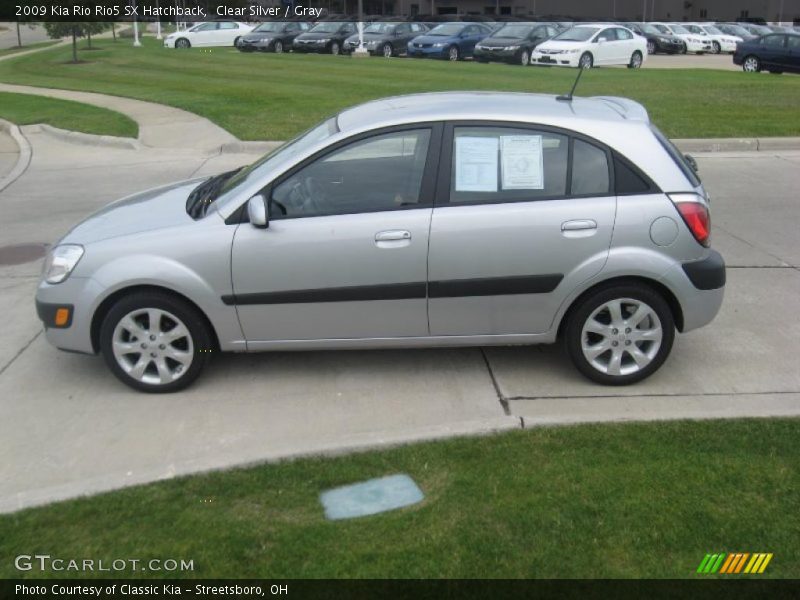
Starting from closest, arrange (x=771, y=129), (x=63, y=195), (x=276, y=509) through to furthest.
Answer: (x=276, y=509) < (x=63, y=195) < (x=771, y=129)

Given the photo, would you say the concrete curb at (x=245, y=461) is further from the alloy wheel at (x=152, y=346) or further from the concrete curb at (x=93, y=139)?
the concrete curb at (x=93, y=139)

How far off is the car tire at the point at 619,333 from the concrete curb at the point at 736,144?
817 cm

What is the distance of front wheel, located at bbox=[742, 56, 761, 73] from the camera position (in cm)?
2734

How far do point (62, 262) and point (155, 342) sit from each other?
2.28 feet

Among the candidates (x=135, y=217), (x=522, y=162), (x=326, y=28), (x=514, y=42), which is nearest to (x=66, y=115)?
(x=135, y=217)

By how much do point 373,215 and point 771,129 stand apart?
1054 centimetres

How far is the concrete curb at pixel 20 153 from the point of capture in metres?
11.3

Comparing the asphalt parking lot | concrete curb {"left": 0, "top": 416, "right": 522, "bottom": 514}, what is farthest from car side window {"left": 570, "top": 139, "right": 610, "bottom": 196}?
concrete curb {"left": 0, "top": 416, "right": 522, "bottom": 514}

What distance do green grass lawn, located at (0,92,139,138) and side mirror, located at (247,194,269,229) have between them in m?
10.3

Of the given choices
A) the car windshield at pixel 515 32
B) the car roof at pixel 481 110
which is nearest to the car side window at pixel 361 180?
the car roof at pixel 481 110
